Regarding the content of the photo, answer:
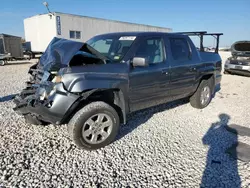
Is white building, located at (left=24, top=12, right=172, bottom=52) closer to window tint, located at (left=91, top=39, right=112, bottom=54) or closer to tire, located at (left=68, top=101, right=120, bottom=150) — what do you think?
window tint, located at (left=91, top=39, right=112, bottom=54)

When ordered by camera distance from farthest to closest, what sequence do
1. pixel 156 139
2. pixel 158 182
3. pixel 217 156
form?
pixel 156 139 < pixel 217 156 < pixel 158 182

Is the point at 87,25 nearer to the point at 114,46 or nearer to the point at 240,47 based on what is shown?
the point at 240,47

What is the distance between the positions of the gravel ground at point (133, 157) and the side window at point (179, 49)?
141cm

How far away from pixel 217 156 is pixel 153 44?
Answer: 7.56ft

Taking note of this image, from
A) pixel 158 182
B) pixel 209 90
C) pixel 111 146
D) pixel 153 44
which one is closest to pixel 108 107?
pixel 111 146

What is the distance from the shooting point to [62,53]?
319cm

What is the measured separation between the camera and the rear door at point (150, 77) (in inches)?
137

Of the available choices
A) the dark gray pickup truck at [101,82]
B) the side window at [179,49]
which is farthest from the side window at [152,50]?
the side window at [179,49]

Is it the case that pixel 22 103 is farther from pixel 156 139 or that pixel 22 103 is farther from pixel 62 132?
pixel 156 139

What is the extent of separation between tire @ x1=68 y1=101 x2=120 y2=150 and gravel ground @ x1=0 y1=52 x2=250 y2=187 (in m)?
0.15

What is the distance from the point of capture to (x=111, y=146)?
327 centimetres

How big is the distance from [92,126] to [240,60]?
9791 millimetres

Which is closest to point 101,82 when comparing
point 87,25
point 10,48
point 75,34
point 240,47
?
point 240,47

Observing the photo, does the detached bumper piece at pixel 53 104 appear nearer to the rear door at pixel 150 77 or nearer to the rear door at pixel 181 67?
the rear door at pixel 150 77
